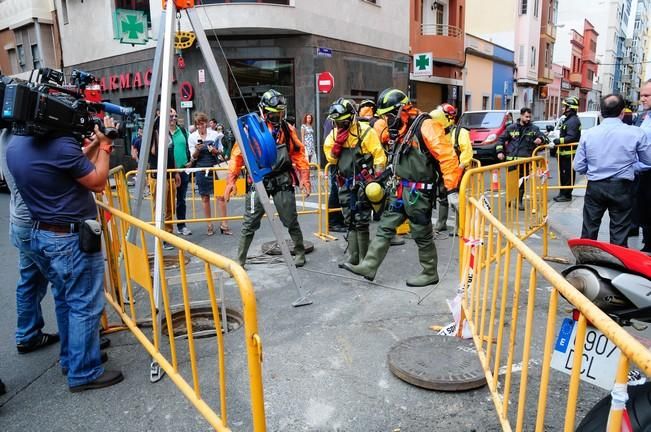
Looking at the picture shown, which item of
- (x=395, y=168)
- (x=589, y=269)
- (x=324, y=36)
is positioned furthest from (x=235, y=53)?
(x=589, y=269)

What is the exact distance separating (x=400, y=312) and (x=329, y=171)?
323 cm

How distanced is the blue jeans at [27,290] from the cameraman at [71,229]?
0.29 m

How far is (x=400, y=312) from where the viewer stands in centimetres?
443

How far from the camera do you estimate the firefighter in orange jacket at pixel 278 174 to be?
5.30 m

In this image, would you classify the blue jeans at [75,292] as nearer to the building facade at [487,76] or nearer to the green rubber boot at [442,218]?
the green rubber boot at [442,218]

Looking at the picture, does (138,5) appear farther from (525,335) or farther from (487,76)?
(487,76)

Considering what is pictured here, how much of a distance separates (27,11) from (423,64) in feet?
58.3

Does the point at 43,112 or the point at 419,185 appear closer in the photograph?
the point at 43,112

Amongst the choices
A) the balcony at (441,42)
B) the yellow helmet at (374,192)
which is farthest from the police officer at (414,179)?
the balcony at (441,42)

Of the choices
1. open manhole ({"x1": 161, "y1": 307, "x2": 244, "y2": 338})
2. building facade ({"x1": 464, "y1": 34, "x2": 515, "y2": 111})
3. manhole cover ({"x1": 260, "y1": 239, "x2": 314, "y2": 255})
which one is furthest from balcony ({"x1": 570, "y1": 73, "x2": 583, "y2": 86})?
open manhole ({"x1": 161, "y1": 307, "x2": 244, "y2": 338})

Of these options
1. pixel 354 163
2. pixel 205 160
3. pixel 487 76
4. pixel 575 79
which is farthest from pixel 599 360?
pixel 575 79

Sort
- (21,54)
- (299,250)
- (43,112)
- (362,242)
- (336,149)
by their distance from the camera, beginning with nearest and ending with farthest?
1. (43,112)
2. (336,149)
3. (362,242)
4. (299,250)
5. (21,54)

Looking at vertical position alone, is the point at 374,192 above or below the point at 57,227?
below

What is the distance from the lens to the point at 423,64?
69.0 feet
